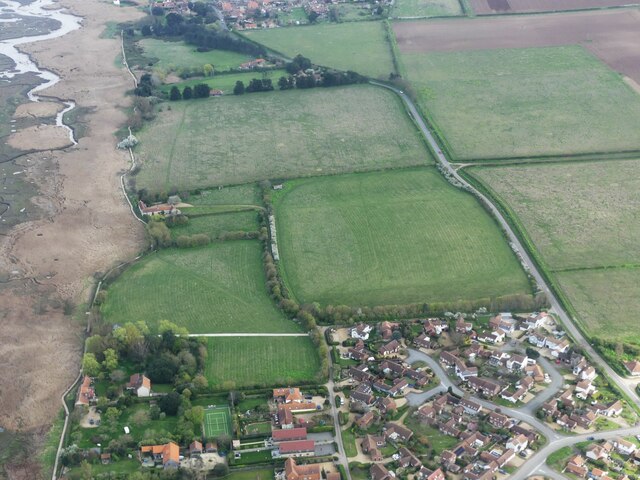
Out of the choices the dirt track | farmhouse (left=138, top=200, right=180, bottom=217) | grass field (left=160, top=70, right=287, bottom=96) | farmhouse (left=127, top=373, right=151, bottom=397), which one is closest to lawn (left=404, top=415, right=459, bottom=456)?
farmhouse (left=127, top=373, right=151, bottom=397)

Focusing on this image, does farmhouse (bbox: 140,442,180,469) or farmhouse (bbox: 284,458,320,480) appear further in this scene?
farmhouse (bbox: 140,442,180,469)

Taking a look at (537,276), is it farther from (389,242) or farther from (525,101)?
(525,101)

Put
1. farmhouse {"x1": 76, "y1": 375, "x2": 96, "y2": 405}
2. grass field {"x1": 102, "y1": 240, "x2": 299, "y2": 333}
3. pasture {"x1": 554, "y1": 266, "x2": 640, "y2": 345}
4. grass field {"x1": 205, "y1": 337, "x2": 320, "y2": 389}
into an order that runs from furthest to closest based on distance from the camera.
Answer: grass field {"x1": 102, "y1": 240, "x2": 299, "y2": 333}
pasture {"x1": 554, "y1": 266, "x2": 640, "y2": 345}
grass field {"x1": 205, "y1": 337, "x2": 320, "y2": 389}
farmhouse {"x1": 76, "y1": 375, "x2": 96, "y2": 405}

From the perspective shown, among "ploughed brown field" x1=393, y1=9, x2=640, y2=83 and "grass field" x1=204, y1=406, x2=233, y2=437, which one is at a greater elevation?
"ploughed brown field" x1=393, y1=9, x2=640, y2=83

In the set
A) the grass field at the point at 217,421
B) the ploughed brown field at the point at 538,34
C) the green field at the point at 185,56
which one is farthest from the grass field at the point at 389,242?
the ploughed brown field at the point at 538,34

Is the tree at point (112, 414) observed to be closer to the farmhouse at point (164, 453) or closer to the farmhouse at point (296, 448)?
the farmhouse at point (164, 453)

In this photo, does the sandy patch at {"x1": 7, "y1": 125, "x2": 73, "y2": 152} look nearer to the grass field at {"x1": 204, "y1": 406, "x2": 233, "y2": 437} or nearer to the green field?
the green field

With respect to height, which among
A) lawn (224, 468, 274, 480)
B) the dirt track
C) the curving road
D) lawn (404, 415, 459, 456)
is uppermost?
the curving road
